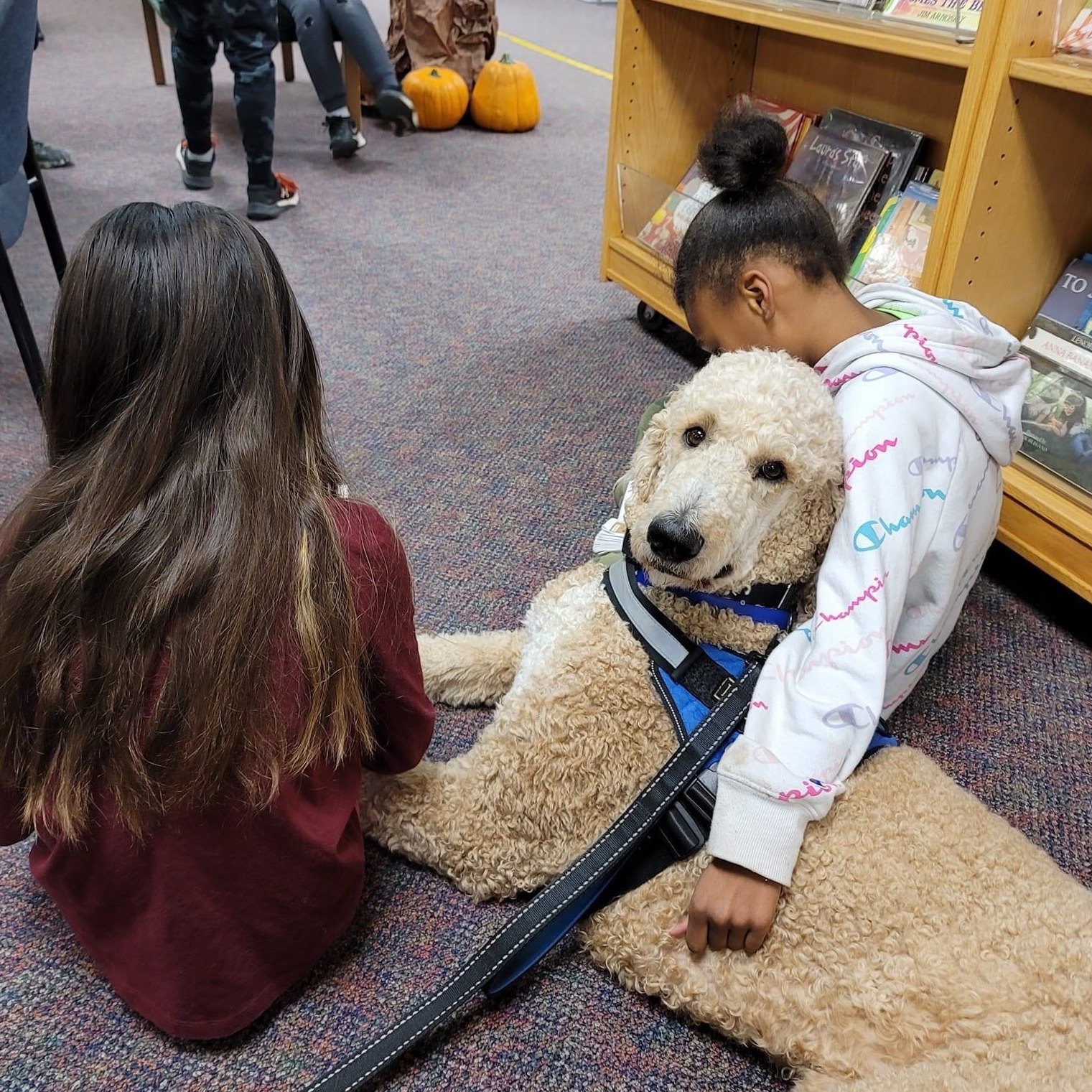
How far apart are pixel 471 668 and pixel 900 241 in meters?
1.26

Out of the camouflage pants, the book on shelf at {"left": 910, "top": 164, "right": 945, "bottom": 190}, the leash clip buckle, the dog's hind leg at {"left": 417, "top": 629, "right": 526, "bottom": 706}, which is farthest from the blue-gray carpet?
the book on shelf at {"left": 910, "top": 164, "right": 945, "bottom": 190}

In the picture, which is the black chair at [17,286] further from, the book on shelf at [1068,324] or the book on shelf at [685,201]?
the book on shelf at [1068,324]

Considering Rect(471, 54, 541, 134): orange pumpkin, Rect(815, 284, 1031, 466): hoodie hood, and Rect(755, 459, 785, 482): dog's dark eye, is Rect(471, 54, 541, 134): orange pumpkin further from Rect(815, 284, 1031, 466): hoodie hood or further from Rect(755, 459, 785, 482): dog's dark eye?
Rect(755, 459, 785, 482): dog's dark eye

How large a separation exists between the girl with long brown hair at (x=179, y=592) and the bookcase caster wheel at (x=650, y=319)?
1.81 m

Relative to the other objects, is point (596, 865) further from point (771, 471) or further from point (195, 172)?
point (195, 172)

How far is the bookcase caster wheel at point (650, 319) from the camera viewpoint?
2572 mm

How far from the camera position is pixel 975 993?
2.65 ft

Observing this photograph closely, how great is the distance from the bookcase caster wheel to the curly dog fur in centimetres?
160

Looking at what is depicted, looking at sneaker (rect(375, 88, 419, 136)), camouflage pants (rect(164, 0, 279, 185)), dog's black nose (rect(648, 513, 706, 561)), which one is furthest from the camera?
sneaker (rect(375, 88, 419, 136))

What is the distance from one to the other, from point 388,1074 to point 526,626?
543 mm

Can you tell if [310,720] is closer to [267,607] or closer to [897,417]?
[267,607]

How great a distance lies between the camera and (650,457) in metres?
1.00

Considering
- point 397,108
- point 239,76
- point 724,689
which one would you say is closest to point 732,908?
point 724,689

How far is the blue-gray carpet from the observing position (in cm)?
100
